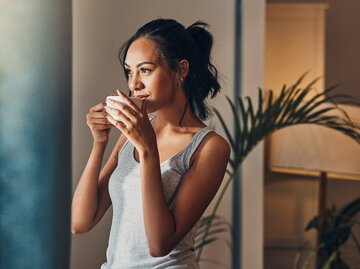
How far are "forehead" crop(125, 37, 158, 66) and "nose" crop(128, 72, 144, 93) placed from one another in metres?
0.03

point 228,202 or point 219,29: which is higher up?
point 219,29

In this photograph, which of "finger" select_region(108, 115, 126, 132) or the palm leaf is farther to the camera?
the palm leaf

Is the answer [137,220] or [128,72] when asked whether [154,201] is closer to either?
[137,220]

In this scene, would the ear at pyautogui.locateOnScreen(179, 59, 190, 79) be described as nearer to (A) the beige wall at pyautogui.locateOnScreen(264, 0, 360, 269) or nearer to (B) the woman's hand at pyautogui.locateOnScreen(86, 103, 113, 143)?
(B) the woman's hand at pyautogui.locateOnScreen(86, 103, 113, 143)

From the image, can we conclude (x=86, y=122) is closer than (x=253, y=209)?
Answer: Yes

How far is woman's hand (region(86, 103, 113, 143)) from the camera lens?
164 cm

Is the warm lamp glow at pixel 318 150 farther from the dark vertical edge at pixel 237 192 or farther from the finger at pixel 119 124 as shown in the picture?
the finger at pixel 119 124

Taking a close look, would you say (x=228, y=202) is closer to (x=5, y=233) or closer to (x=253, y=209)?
(x=253, y=209)

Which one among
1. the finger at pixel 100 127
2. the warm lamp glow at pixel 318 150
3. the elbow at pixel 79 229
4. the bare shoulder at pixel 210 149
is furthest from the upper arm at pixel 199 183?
the warm lamp glow at pixel 318 150

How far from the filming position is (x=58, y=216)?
186 cm

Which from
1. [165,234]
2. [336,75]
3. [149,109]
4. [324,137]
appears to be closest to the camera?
[165,234]

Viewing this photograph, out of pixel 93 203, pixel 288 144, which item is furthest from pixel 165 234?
pixel 288 144

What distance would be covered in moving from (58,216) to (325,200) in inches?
41.6

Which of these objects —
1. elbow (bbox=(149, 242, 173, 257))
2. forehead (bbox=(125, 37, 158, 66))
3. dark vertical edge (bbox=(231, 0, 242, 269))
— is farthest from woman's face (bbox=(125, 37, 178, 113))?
dark vertical edge (bbox=(231, 0, 242, 269))
